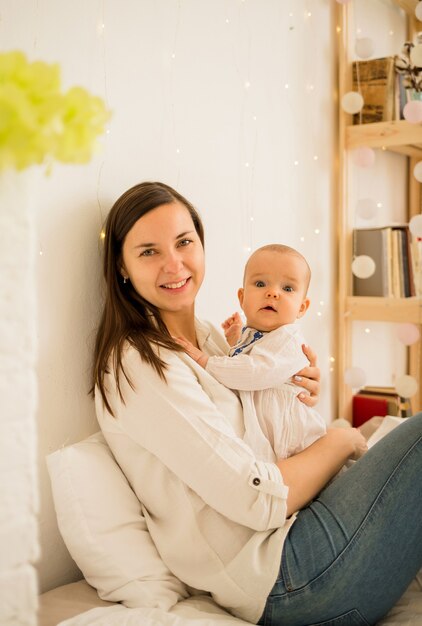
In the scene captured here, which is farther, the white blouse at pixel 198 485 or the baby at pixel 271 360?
the baby at pixel 271 360

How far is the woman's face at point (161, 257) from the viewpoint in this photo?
1.57m

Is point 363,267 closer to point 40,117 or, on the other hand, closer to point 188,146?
point 188,146

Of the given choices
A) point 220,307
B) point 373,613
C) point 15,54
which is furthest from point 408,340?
point 15,54

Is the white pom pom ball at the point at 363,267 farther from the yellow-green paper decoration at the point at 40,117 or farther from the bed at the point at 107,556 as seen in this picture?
the yellow-green paper decoration at the point at 40,117

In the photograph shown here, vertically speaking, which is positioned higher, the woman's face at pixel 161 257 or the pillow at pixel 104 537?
the woman's face at pixel 161 257

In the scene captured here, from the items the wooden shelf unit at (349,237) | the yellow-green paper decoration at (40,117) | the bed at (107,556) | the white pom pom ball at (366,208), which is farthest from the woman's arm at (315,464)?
the white pom pom ball at (366,208)

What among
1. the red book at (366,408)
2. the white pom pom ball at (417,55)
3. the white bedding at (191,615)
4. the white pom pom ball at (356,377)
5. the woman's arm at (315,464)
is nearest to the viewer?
the white bedding at (191,615)

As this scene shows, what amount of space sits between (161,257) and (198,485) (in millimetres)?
560

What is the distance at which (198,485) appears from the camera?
138cm

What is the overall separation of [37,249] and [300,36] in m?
1.58

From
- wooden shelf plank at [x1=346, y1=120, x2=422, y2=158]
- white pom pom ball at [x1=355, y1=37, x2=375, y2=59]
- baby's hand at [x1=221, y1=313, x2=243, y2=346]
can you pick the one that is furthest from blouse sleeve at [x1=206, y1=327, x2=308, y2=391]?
white pom pom ball at [x1=355, y1=37, x2=375, y2=59]

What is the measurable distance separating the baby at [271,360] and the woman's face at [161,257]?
125 mm

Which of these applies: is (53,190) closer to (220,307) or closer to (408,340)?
(220,307)

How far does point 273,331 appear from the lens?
5.48ft
